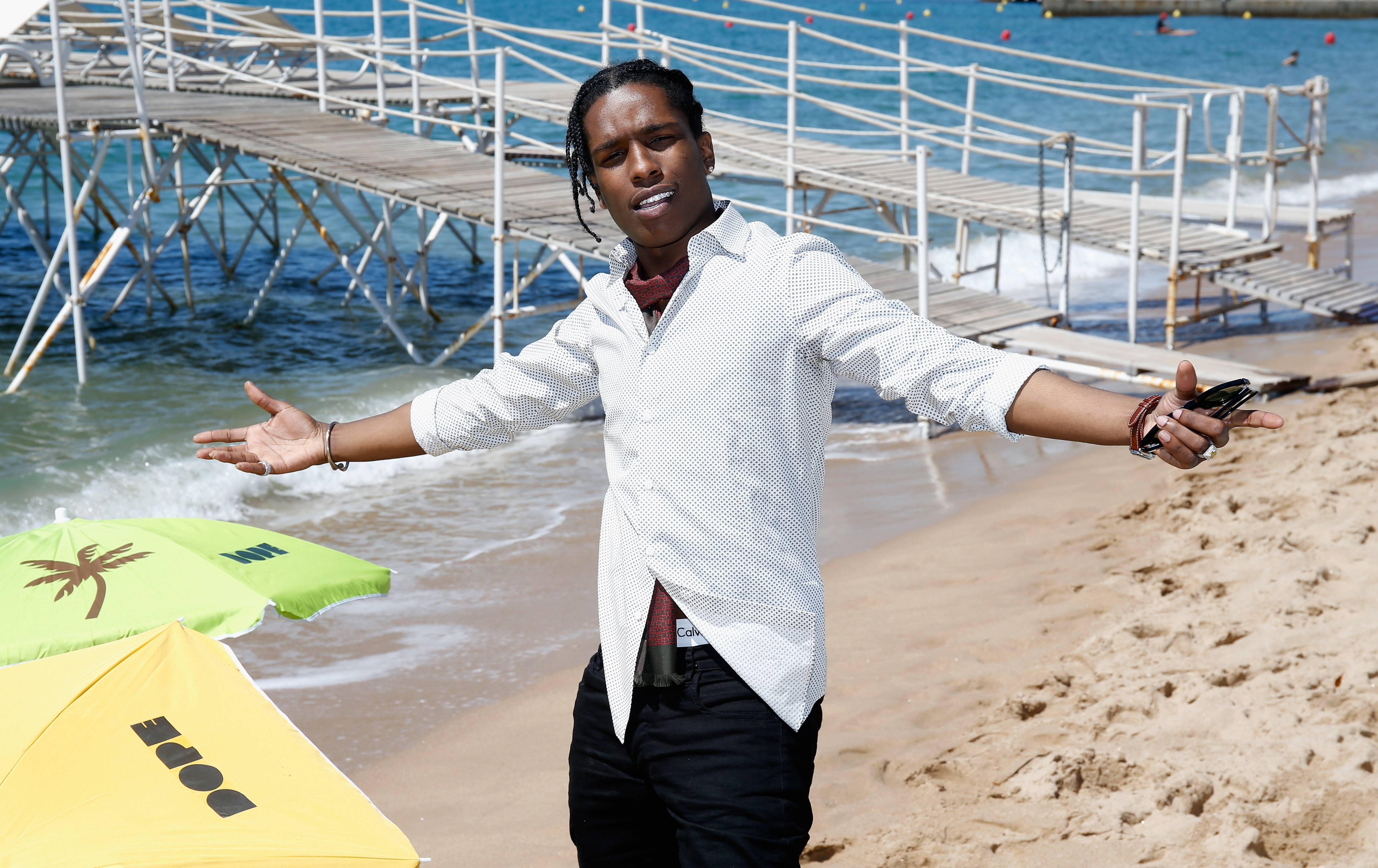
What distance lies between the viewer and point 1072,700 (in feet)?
13.2

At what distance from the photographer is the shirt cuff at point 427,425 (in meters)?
2.06

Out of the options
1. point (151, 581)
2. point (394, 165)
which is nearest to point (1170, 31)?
point (394, 165)

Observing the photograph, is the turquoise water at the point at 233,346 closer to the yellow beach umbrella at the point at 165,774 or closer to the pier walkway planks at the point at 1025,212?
the pier walkway planks at the point at 1025,212

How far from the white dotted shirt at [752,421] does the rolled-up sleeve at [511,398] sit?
0.19 meters

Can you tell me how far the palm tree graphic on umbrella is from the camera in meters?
3.53

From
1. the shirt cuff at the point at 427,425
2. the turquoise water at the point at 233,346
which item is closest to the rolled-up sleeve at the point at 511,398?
the shirt cuff at the point at 427,425

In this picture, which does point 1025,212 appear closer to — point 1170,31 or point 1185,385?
point 1185,385

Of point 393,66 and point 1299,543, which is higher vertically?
point 393,66

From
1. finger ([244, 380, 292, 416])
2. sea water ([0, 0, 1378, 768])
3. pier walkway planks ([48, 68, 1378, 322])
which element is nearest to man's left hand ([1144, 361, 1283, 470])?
finger ([244, 380, 292, 416])

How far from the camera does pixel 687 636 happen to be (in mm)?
1778

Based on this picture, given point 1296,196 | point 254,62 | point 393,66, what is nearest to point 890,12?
point 1296,196

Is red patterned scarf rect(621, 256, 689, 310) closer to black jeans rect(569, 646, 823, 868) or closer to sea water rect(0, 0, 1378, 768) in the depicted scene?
black jeans rect(569, 646, 823, 868)

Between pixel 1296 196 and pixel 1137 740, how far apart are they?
711 inches

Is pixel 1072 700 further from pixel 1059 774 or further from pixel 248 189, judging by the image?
pixel 248 189
